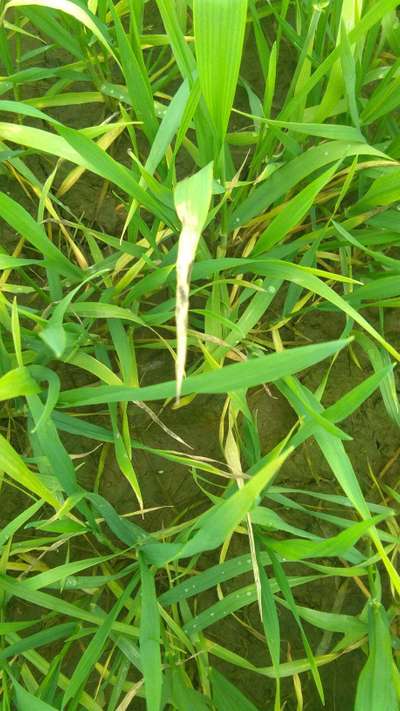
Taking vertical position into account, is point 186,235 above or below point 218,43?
below

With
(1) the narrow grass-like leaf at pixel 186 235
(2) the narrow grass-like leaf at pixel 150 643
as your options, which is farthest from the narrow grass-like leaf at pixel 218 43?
(2) the narrow grass-like leaf at pixel 150 643

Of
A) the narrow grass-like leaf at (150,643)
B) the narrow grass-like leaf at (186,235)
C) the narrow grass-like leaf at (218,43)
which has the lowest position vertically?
the narrow grass-like leaf at (150,643)

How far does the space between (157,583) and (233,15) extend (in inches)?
26.4

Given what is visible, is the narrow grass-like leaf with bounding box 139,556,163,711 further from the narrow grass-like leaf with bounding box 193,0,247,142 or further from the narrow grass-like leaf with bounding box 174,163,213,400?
the narrow grass-like leaf with bounding box 193,0,247,142

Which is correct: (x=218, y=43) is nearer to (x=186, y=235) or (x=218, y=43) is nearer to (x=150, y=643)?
(x=186, y=235)

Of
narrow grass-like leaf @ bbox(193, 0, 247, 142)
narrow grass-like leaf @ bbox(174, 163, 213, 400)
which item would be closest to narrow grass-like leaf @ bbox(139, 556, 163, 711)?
narrow grass-like leaf @ bbox(174, 163, 213, 400)

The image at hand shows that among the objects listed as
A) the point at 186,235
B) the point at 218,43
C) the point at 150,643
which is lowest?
the point at 150,643

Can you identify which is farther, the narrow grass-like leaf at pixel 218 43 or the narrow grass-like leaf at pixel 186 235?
the narrow grass-like leaf at pixel 218 43

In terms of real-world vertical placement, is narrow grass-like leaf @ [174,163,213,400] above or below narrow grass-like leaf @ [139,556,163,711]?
above

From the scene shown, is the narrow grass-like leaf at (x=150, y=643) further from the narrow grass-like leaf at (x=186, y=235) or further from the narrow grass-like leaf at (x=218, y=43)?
the narrow grass-like leaf at (x=218, y=43)

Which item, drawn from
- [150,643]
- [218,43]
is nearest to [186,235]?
[218,43]

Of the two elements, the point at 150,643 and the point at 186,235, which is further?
the point at 150,643

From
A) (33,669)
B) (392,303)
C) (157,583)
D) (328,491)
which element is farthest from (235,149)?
(33,669)

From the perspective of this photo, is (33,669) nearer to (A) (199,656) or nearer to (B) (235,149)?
(A) (199,656)
